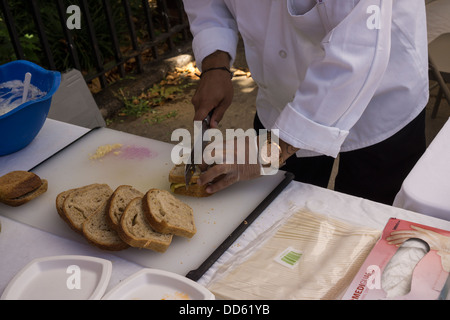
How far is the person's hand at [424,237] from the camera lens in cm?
127

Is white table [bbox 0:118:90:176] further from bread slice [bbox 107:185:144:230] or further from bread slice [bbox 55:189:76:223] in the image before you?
bread slice [bbox 107:185:144:230]

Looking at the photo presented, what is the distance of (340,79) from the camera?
1454mm

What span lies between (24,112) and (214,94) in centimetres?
82

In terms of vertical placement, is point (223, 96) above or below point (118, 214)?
above

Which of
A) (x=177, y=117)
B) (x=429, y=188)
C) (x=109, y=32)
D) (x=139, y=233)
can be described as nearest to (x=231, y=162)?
(x=139, y=233)

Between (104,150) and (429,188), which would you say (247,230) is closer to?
(429,188)

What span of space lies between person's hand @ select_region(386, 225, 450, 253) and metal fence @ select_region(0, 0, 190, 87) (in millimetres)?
3414

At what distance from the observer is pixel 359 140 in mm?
1932

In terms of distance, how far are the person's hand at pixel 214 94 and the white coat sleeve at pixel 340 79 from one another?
0.41 meters

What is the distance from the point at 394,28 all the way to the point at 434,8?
2.17 m

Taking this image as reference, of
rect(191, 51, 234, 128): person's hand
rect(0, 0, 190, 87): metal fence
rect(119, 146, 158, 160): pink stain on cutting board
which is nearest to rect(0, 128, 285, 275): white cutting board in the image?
rect(119, 146, 158, 160): pink stain on cutting board

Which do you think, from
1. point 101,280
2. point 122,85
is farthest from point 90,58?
Answer: point 101,280

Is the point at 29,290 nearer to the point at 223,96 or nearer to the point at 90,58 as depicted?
the point at 223,96

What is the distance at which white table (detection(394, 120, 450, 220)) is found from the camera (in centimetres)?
146
